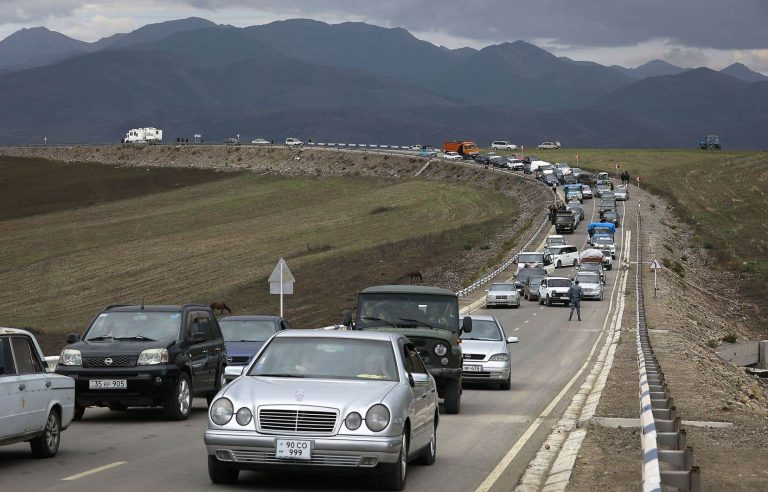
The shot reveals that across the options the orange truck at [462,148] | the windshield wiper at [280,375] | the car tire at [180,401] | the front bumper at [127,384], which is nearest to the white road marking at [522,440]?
the windshield wiper at [280,375]

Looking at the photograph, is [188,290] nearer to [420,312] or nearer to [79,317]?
[79,317]

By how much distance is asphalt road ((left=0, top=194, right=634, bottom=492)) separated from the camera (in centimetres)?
1319

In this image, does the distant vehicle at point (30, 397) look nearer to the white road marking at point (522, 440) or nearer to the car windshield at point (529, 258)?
the white road marking at point (522, 440)

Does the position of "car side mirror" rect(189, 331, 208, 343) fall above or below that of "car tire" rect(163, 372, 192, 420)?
above

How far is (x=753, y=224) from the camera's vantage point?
101m

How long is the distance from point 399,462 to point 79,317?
45.5 meters

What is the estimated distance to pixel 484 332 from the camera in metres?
27.0

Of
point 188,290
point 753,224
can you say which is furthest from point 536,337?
point 753,224

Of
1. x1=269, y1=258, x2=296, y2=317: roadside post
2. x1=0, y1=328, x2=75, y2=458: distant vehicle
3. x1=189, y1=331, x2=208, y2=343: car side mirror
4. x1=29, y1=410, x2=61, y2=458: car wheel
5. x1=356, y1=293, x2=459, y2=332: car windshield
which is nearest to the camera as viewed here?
x1=0, y1=328, x2=75, y2=458: distant vehicle

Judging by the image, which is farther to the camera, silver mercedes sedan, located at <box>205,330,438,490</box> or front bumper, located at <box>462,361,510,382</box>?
front bumper, located at <box>462,361,510,382</box>

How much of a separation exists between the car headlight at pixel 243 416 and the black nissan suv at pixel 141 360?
22.5 ft

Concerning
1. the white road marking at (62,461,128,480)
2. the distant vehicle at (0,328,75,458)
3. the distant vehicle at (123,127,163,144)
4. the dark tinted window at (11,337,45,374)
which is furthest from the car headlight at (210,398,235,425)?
the distant vehicle at (123,127,163,144)

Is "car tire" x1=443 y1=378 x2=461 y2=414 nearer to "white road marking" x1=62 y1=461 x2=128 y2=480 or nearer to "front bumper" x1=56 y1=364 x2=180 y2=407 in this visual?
"front bumper" x1=56 y1=364 x2=180 y2=407

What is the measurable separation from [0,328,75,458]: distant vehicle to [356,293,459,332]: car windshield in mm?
6305
